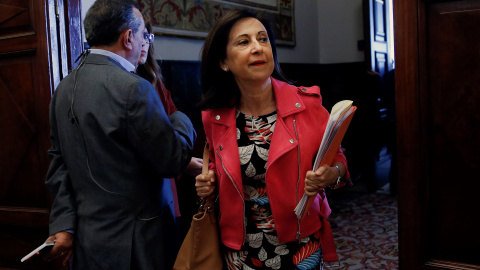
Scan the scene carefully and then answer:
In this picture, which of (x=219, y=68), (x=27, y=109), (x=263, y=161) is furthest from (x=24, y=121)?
(x=263, y=161)

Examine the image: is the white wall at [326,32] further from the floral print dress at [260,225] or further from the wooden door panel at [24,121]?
the floral print dress at [260,225]

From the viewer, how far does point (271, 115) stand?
1.62 metres

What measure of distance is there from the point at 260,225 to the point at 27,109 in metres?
1.53

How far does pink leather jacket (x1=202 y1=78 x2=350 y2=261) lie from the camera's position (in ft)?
4.95

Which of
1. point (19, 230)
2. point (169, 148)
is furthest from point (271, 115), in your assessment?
point (19, 230)

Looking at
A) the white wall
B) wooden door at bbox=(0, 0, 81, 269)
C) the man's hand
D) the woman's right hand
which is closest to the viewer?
the woman's right hand

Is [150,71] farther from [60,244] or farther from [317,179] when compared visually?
[317,179]

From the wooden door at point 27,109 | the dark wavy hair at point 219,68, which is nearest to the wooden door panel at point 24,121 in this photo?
the wooden door at point 27,109

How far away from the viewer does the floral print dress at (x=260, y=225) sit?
1553 mm

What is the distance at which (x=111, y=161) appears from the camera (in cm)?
170

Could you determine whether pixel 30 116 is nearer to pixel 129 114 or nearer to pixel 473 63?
pixel 129 114

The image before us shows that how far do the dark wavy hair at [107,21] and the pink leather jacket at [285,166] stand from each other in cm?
53

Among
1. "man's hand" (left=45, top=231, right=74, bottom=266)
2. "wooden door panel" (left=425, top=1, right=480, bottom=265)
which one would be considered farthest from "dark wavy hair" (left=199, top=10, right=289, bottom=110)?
"man's hand" (left=45, top=231, right=74, bottom=266)

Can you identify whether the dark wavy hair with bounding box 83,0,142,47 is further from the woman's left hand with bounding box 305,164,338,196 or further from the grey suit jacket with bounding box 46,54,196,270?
the woman's left hand with bounding box 305,164,338,196
